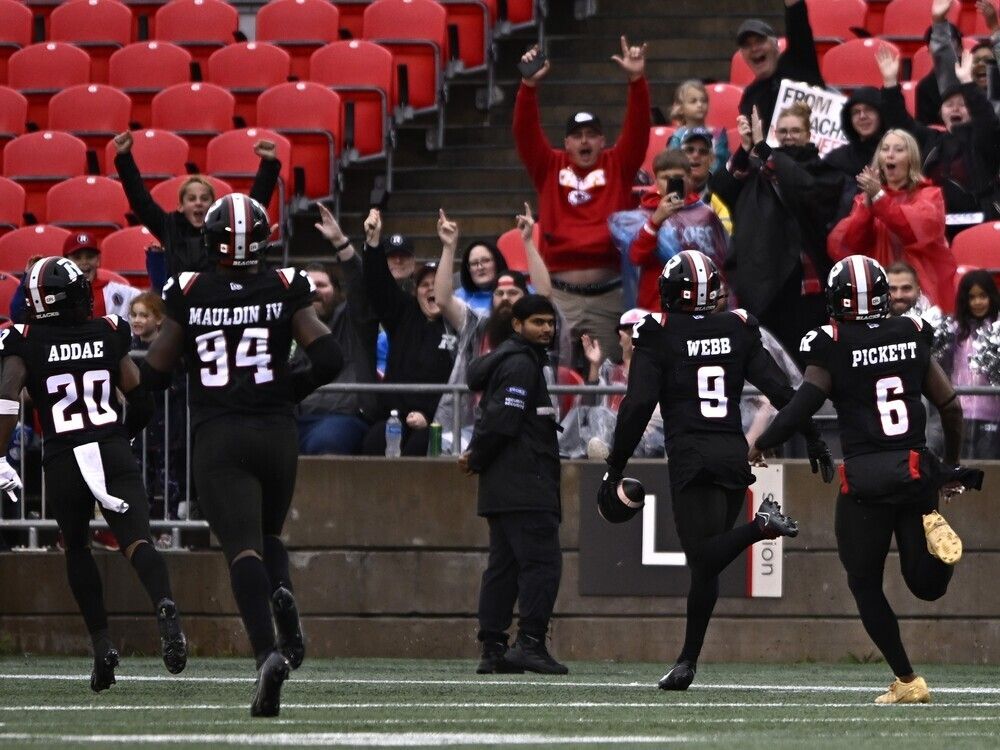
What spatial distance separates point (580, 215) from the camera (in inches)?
502

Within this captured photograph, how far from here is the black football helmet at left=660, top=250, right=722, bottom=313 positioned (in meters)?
9.54

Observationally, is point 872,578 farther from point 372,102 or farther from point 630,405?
point 372,102

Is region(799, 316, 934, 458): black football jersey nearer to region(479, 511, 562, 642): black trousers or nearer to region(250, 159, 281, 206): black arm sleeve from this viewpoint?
region(479, 511, 562, 642): black trousers

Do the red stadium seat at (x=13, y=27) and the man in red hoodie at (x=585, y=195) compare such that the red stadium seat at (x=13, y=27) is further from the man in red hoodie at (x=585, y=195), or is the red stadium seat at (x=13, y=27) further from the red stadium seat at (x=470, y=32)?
the man in red hoodie at (x=585, y=195)

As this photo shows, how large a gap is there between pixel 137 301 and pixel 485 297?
1996 millimetres

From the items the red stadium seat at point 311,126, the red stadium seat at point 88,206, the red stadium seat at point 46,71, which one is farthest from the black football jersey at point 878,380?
the red stadium seat at point 46,71

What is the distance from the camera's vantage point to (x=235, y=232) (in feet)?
26.7

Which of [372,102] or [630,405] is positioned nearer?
[630,405]

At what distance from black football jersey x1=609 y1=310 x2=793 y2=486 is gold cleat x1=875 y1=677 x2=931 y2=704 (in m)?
1.22

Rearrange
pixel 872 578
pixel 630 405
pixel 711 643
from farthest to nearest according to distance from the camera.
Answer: pixel 711 643 < pixel 630 405 < pixel 872 578

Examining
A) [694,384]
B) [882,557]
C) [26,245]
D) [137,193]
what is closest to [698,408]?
[694,384]

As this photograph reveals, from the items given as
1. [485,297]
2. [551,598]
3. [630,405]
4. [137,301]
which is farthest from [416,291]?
[630,405]

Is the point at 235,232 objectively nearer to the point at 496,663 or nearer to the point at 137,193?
the point at 496,663

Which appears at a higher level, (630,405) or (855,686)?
(630,405)
